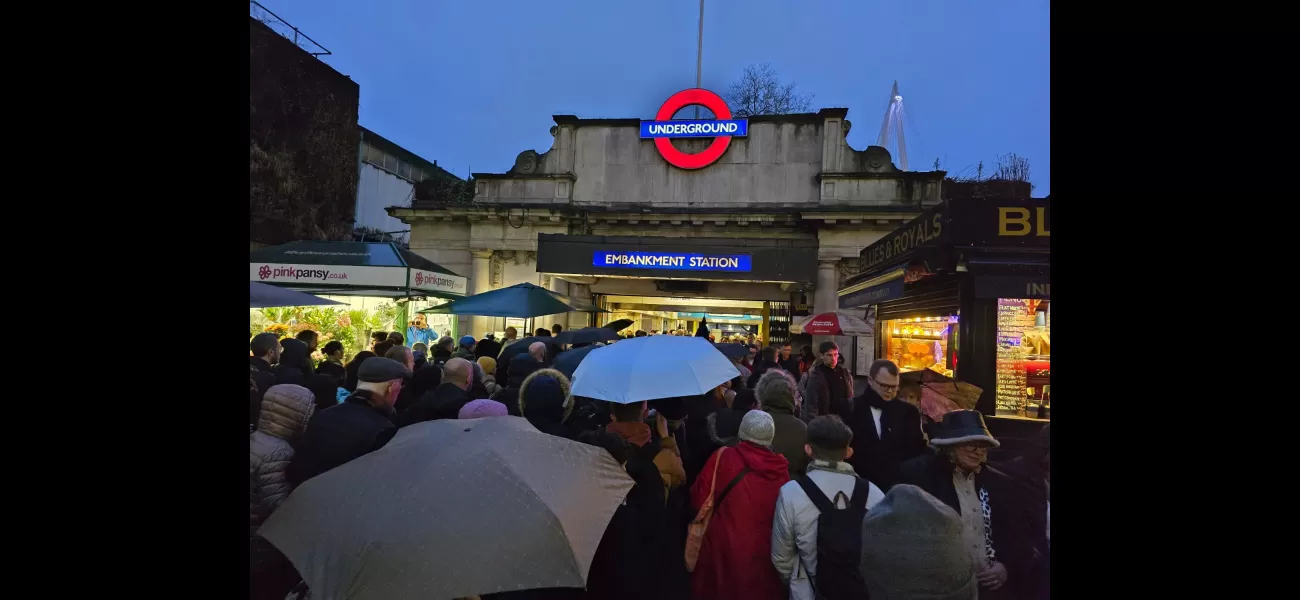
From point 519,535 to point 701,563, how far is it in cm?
148

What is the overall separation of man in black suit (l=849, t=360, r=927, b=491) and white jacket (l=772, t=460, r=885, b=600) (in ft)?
6.74

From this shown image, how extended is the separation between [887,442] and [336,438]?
424 centimetres

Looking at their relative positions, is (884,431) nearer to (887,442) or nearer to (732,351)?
(887,442)

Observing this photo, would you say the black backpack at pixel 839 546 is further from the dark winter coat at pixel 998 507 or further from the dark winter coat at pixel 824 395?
the dark winter coat at pixel 824 395

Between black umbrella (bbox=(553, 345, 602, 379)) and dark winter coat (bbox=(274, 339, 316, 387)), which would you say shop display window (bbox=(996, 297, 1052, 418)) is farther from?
dark winter coat (bbox=(274, 339, 316, 387))

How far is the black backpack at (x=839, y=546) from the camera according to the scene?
235 cm

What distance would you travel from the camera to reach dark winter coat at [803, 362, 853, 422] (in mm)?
6453

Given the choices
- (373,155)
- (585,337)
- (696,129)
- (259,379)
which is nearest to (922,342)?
(585,337)

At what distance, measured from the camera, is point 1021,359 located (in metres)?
6.11

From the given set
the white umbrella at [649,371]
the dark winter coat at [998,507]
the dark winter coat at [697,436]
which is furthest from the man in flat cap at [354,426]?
the dark winter coat at [998,507]

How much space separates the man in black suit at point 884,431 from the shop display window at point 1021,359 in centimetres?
235

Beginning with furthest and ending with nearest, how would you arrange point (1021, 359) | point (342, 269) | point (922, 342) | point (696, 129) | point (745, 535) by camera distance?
point (696, 129) < point (342, 269) < point (922, 342) < point (1021, 359) < point (745, 535)
